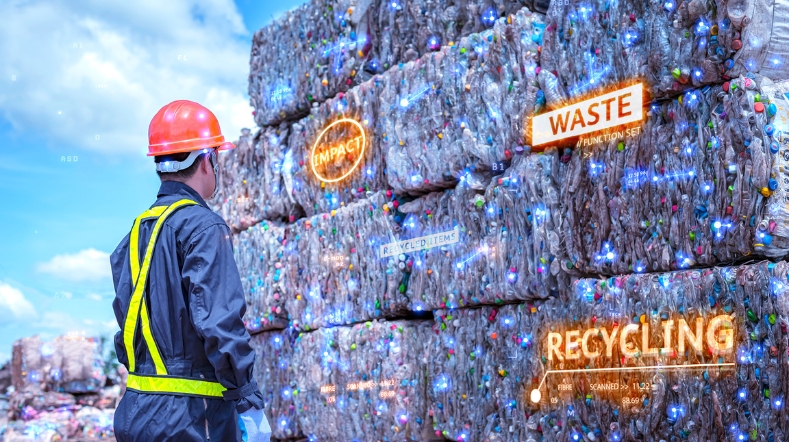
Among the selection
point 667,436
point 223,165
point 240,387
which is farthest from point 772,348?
point 223,165

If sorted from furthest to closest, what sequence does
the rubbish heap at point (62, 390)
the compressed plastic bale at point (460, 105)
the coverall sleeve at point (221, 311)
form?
the rubbish heap at point (62, 390) < the compressed plastic bale at point (460, 105) < the coverall sleeve at point (221, 311)

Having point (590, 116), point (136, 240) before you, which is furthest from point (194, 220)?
point (590, 116)

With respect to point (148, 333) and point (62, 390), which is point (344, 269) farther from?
point (62, 390)

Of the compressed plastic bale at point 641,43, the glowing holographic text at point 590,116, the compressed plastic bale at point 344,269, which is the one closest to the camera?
the compressed plastic bale at point 641,43

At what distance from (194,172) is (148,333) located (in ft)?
1.99

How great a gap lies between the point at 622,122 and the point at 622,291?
85cm

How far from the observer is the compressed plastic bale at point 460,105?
5418mm

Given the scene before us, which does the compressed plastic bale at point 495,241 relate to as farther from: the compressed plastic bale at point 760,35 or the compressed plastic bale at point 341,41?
the compressed plastic bale at point 760,35

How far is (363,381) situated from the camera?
6.54 meters

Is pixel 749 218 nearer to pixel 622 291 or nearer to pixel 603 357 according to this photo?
pixel 622 291

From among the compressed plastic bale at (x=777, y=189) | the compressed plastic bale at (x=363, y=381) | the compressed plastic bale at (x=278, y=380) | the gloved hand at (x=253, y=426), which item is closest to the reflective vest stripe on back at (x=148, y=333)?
the gloved hand at (x=253, y=426)

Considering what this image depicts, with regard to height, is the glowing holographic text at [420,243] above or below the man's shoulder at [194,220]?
A: above

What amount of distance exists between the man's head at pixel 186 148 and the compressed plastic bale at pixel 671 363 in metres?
2.29

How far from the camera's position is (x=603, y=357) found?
188 inches
